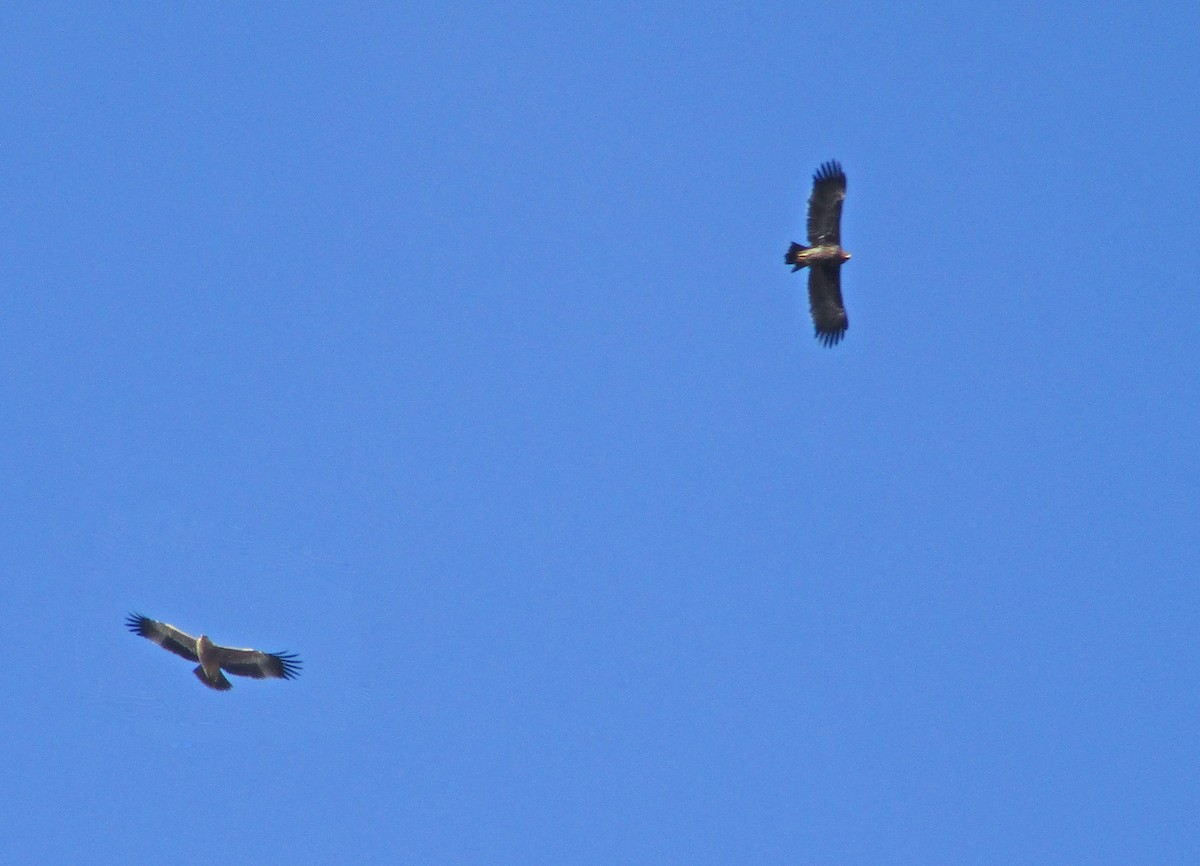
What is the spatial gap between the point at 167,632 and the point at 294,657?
2298 mm

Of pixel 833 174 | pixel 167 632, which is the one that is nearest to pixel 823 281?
pixel 833 174

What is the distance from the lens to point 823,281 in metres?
20.1

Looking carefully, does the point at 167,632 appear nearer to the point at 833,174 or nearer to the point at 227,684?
the point at 227,684

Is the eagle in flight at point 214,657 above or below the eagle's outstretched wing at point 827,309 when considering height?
below

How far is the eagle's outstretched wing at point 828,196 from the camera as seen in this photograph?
63.9ft

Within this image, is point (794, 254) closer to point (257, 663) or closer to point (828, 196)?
point (828, 196)

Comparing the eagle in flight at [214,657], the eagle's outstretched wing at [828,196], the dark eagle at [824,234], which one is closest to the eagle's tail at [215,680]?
the eagle in flight at [214,657]

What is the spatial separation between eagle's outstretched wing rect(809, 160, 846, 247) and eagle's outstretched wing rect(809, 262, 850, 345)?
938mm

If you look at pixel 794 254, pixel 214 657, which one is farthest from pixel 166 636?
pixel 794 254

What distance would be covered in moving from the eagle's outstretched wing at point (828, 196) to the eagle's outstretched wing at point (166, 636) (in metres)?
12.8

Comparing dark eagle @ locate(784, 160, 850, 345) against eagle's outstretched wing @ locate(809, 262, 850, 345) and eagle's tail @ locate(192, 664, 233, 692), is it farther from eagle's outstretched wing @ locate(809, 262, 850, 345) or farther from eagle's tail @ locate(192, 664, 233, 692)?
eagle's tail @ locate(192, 664, 233, 692)

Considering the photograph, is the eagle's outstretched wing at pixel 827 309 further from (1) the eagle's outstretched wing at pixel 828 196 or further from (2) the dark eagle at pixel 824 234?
(1) the eagle's outstretched wing at pixel 828 196

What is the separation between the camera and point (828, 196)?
63.9ft

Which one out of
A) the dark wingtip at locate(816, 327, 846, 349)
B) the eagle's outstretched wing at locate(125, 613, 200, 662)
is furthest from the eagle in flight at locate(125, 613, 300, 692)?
the dark wingtip at locate(816, 327, 846, 349)
